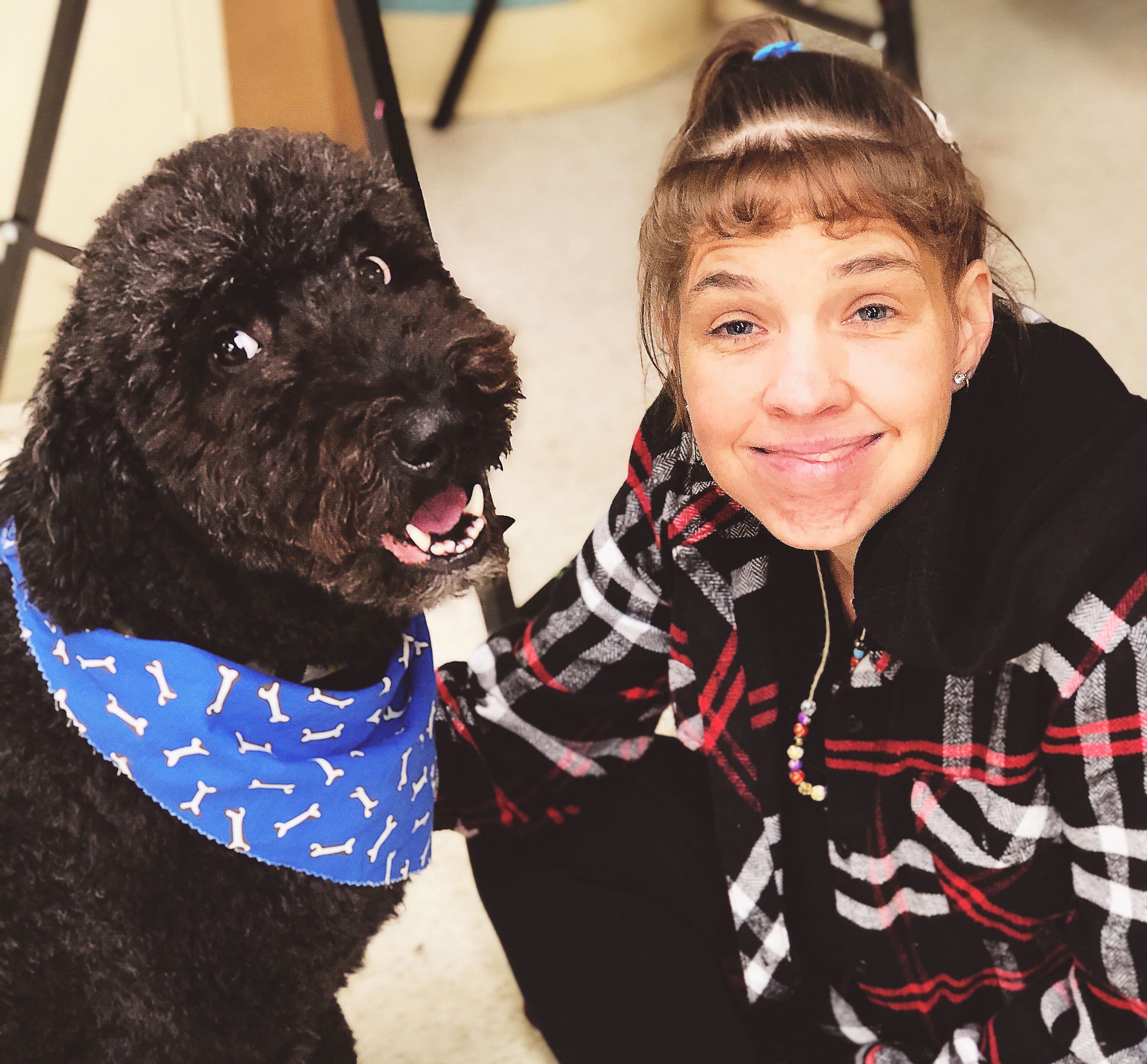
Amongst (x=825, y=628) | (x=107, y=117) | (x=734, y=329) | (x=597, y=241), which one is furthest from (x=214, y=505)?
(x=597, y=241)

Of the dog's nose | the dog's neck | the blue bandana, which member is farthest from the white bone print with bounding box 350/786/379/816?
the dog's nose

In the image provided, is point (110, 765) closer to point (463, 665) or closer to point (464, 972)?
point (463, 665)

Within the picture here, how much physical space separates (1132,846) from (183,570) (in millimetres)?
773

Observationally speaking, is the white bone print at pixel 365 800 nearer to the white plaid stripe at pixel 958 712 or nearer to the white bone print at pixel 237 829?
the white bone print at pixel 237 829

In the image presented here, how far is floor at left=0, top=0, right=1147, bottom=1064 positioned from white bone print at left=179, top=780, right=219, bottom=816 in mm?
588

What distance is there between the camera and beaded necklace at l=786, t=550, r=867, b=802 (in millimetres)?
1173

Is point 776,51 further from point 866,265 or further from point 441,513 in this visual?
point 441,513

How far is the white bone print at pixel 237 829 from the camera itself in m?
1.04

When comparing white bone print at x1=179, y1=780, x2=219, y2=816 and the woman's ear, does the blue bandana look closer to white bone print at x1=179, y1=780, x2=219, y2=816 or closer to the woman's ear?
white bone print at x1=179, y1=780, x2=219, y2=816

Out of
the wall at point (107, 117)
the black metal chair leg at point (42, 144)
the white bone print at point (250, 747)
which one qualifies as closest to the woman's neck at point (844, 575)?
the white bone print at point (250, 747)

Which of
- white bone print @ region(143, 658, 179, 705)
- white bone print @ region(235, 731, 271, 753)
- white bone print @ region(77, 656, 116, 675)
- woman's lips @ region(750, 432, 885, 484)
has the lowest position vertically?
white bone print @ region(235, 731, 271, 753)

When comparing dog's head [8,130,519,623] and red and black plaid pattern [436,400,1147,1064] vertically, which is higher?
dog's head [8,130,519,623]

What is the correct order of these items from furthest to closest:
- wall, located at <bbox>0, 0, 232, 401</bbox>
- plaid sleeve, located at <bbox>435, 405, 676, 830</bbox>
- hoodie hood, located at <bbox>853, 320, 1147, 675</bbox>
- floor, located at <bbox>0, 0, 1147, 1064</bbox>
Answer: wall, located at <bbox>0, 0, 232, 401</bbox>
floor, located at <bbox>0, 0, 1147, 1064</bbox>
plaid sleeve, located at <bbox>435, 405, 676, 830</bbox>
hoodie hood, located at <bbox>853, 320, 1147, 675</bbox>

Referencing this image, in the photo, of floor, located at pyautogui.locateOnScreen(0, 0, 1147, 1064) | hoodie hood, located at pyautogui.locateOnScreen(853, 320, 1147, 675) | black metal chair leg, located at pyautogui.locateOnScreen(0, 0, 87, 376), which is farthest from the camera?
floor, located at pyautogui.locateOnScreen(0, 0, 1147, 1064)
